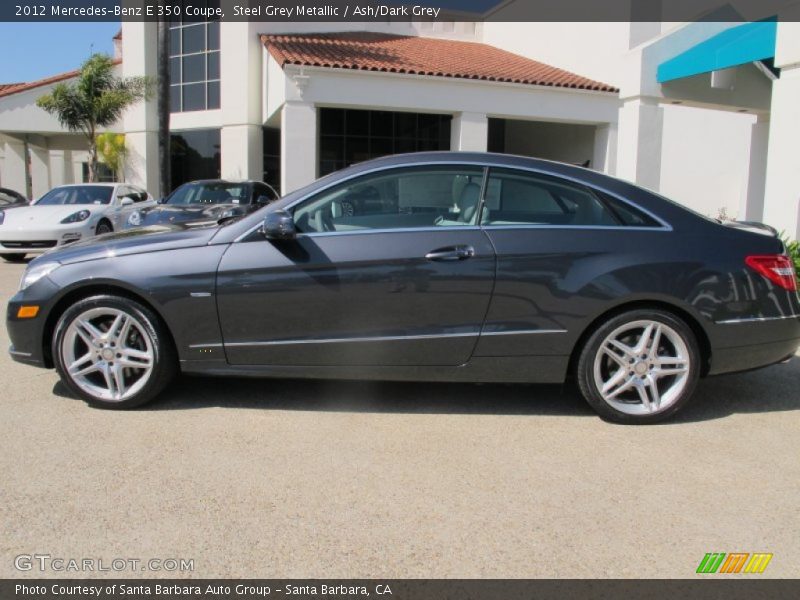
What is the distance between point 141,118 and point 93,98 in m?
2.25

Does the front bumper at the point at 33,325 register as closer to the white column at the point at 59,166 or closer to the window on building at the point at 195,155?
the window on building at the point at 195,155

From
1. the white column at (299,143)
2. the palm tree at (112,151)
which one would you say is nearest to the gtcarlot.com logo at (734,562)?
the white column at (299,143)

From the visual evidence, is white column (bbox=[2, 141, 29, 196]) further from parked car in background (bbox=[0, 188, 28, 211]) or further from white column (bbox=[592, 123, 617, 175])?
white column (bbox=[592, 123, 617, 175])

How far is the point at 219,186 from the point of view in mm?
11508

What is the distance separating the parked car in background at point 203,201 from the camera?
1031 cm

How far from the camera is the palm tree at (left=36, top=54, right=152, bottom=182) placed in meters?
21.8

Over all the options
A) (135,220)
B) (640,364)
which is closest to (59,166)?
(135,220)

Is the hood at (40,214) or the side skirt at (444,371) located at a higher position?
the hood at (40,214)

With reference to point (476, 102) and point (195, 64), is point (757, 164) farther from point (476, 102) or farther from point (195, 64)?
point (195, 64)

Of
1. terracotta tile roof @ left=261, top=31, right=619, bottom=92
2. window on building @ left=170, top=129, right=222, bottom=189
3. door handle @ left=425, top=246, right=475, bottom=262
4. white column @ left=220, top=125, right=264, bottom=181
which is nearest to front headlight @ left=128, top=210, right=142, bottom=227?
terracotta tile roof @ left=261, top=31, right=619, bottom=92

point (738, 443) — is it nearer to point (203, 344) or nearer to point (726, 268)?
point (726, 268)

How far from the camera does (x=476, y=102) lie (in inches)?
641

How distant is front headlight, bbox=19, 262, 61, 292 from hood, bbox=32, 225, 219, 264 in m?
0.05

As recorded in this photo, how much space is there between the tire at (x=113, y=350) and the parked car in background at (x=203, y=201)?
19.9 feet
